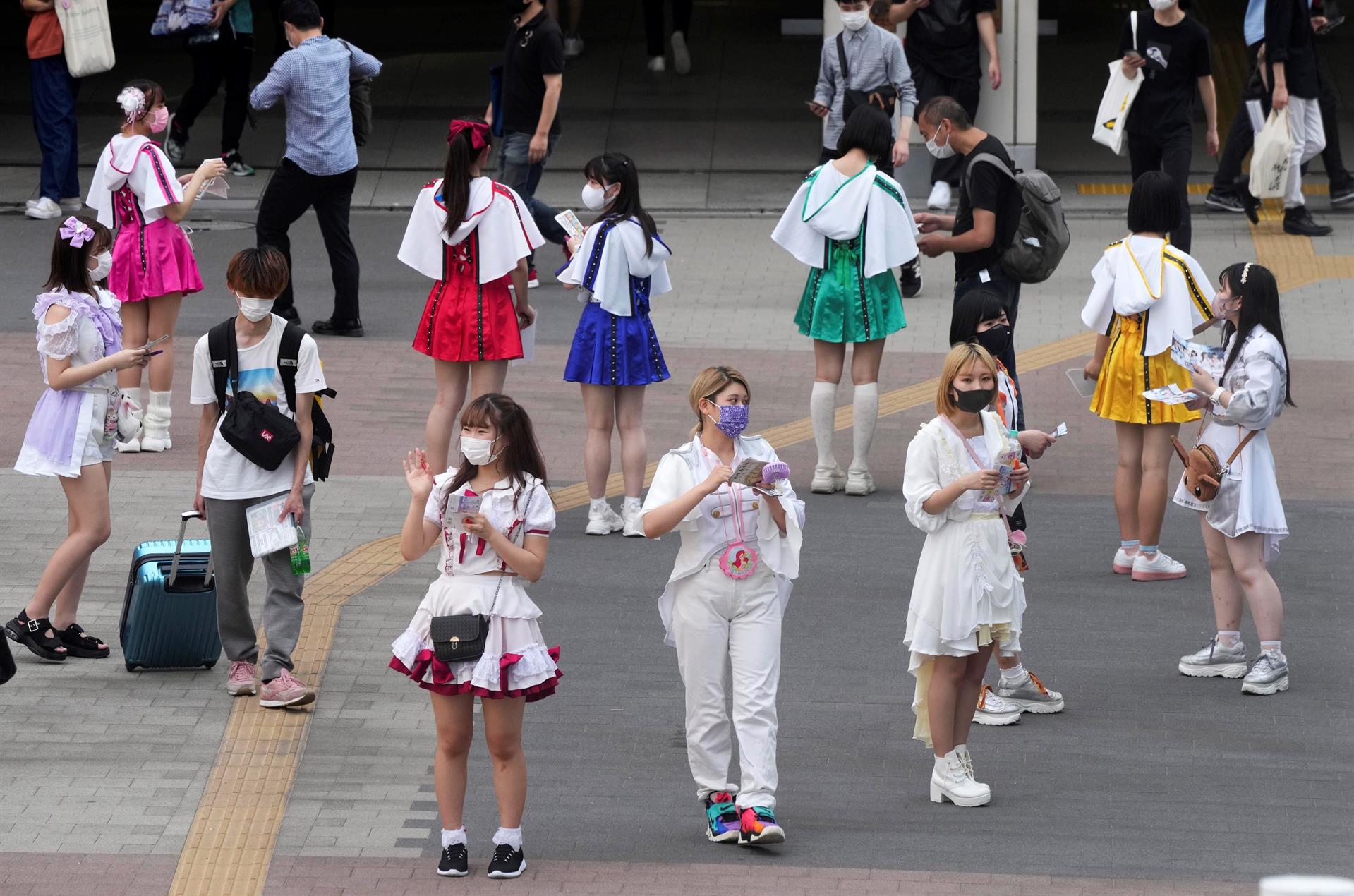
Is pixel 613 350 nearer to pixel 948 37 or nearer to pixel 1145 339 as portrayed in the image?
pixel 1145 339

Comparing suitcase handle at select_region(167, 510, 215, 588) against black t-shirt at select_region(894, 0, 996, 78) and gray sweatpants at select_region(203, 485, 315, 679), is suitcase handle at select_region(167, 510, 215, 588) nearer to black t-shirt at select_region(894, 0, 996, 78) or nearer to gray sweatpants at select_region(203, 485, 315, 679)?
gray sweatpants at select_region(203, 485, 315, 679)

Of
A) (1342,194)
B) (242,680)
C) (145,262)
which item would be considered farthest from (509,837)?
(1342,194)

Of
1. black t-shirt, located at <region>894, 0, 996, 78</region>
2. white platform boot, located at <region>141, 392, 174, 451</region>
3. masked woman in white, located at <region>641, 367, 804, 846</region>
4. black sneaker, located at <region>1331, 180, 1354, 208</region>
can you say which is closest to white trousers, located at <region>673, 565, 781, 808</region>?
masked woman in white, located at <region>641, 367, 804, 846</region>

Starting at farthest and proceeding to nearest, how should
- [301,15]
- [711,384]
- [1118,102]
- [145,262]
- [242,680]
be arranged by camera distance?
1. [1118,102]
2. [301,15]
3. [145,262]
4. [242,680]
5. [711,384]

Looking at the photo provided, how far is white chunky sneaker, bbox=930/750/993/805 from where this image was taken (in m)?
6.36

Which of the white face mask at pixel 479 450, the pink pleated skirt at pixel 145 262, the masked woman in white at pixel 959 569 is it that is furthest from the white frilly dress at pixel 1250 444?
the pink pleated skirt at pixel 145 262

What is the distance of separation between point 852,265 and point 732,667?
3.94m

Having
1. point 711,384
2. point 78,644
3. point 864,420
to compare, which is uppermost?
point 711,384

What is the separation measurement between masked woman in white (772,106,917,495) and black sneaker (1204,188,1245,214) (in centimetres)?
621

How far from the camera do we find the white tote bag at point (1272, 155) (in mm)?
13766

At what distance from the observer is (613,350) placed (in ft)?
29.5

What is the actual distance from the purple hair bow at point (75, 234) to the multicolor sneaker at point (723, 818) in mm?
3249

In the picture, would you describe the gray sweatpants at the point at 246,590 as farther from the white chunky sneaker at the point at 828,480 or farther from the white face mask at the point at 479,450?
the white chunky sneaker at the point at 828,480

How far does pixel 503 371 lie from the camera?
31.0 ft
